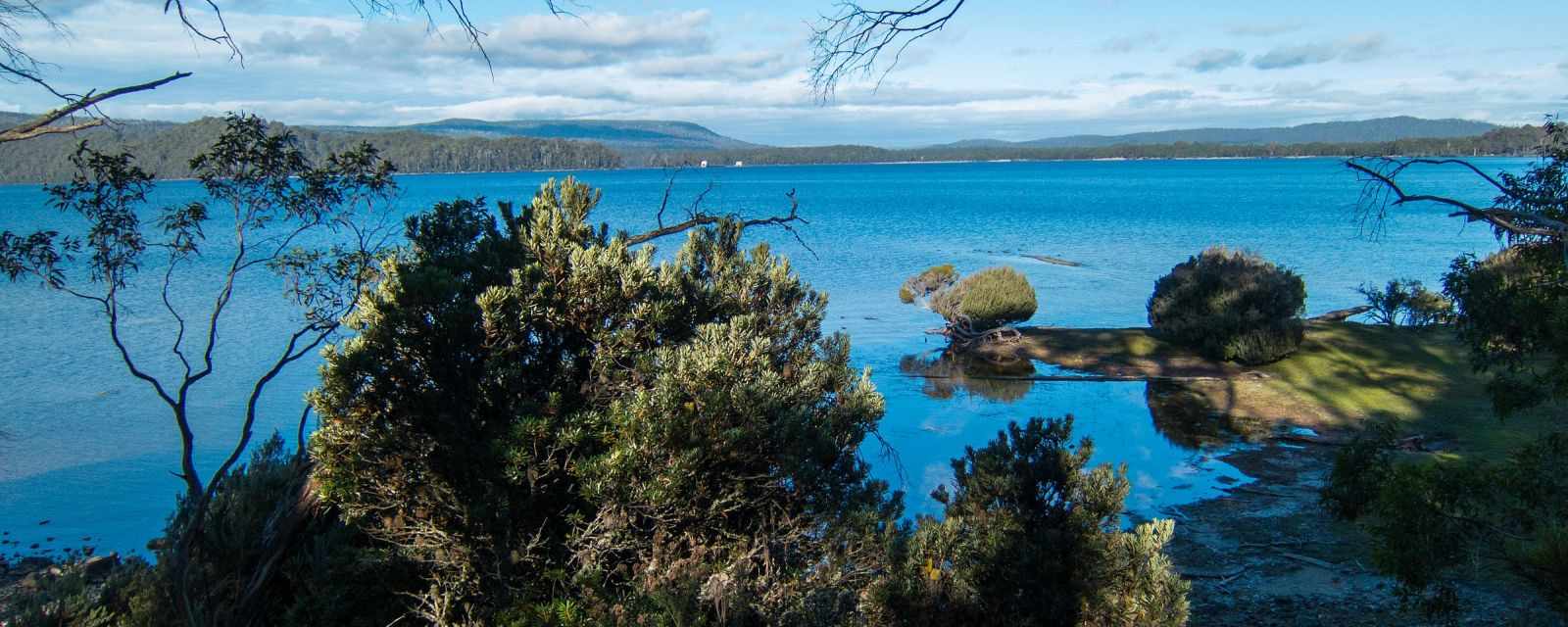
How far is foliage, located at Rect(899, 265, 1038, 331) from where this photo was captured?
2920 cm

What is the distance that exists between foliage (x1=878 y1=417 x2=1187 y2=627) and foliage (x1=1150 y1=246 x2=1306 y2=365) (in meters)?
19.8

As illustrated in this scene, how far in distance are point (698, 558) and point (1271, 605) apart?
7456 mm

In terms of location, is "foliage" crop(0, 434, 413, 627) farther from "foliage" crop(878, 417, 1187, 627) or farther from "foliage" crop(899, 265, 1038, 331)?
"foliage" crop(899, 265, 1038, 331)

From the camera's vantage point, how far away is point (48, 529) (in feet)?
51.6

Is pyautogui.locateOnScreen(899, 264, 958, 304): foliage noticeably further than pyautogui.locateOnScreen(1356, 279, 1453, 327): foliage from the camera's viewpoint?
Yes

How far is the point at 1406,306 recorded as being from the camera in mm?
29156

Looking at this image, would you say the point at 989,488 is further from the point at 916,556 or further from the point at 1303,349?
the point at 1303,349

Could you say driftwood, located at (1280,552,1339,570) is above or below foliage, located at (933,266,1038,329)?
below

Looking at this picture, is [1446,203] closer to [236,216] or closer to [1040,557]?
[1040,557]

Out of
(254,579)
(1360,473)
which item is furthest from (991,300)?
(254,579)

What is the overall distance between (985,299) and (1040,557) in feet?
75.9

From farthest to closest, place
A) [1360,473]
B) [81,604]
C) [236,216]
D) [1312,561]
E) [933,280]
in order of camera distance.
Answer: [933,280]
[1312,561]
[236,216]
[1360,473]
[81,604]

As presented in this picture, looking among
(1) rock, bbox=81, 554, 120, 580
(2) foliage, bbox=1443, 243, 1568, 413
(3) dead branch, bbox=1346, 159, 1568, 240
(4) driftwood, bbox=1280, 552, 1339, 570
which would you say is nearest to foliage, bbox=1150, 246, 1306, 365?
(4) driftwood, bbox=1280, 552, 1339, 570

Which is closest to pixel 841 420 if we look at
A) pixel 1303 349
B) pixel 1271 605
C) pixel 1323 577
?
pixel 1271 605
